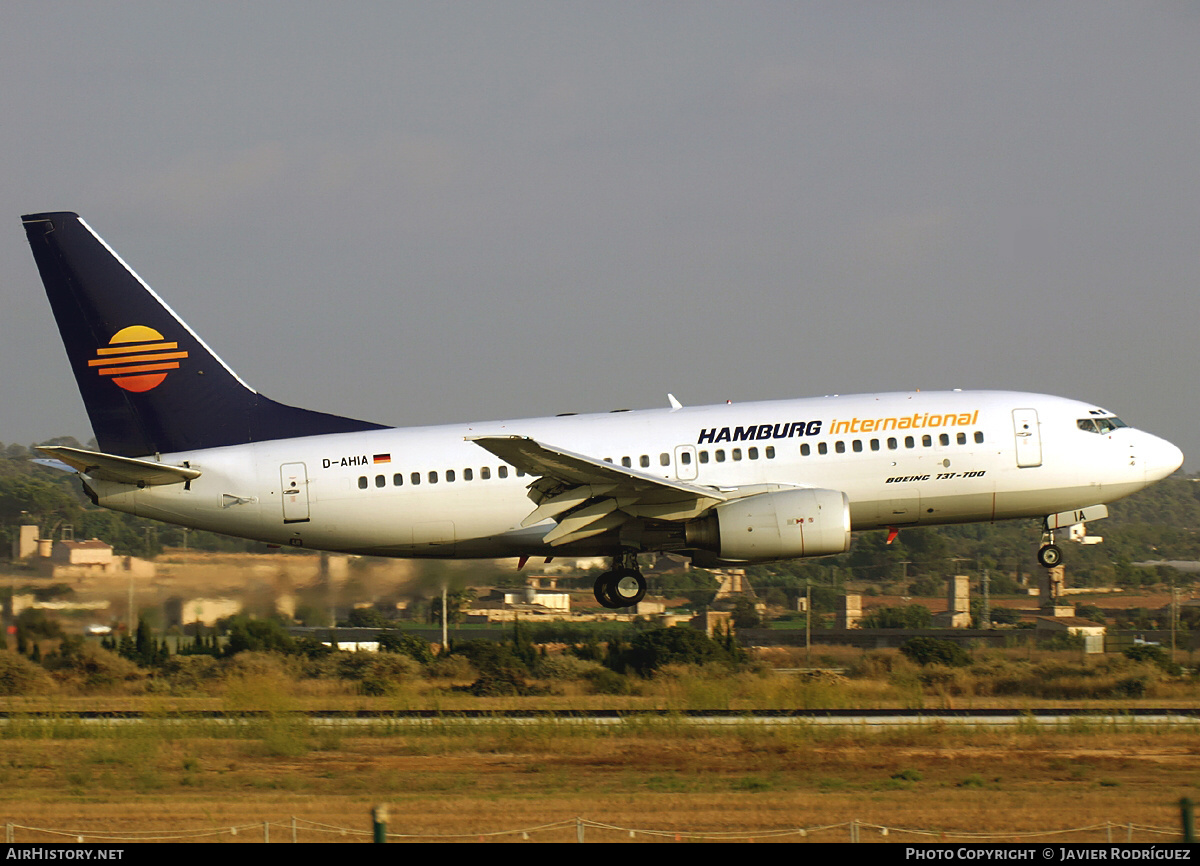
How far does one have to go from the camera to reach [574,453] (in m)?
27.2

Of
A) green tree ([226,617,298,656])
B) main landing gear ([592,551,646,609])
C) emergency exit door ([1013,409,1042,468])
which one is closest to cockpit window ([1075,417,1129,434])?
emergency exit door ([1013,409,1042,468])

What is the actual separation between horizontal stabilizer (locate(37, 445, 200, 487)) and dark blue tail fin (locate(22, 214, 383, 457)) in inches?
38.9

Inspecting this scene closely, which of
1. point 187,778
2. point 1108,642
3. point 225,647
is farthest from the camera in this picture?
point 1108,642

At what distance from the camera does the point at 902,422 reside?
2805 cm

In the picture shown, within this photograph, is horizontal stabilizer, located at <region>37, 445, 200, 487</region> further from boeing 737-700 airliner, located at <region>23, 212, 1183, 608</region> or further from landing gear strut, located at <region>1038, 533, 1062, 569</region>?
landing gear strut, located at <region>1038, 533, 1062, 569</region>

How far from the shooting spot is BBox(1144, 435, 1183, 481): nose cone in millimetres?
28984

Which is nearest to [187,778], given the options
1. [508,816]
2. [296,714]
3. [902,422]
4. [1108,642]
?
[296,714]

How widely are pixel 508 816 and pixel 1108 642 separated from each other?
3564 centimetres

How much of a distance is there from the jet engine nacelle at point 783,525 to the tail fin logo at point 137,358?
41.7 feet

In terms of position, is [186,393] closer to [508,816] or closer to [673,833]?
[508,816]

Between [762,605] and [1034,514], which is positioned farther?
[762,605]

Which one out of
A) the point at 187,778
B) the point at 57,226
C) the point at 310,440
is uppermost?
the point at 57,226

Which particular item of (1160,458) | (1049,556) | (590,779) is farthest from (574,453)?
(1160,458)

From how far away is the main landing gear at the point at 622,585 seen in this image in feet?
95.8
